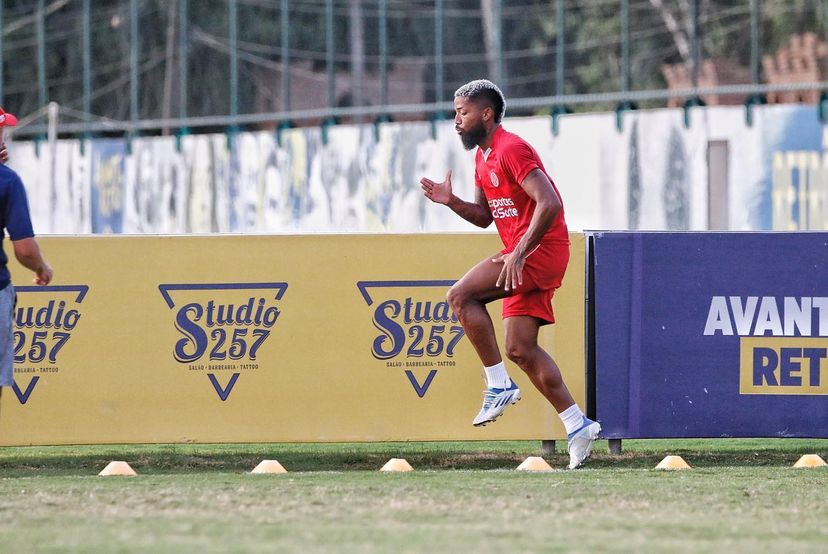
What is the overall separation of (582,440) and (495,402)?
1.88 feet

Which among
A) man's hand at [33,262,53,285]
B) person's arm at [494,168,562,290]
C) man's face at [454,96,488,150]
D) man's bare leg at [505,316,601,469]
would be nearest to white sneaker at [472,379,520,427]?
man's bare leg at [505,316,601,469]

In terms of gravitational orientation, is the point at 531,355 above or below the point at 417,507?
above

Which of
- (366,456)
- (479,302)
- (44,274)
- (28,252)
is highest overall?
(28,252)

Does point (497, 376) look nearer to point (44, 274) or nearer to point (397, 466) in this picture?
point (397, 466)

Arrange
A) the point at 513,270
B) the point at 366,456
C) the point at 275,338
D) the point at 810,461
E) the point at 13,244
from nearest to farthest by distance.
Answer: the point at 13,244 → the point at 513,270 → the point at 810,461 → the point at 275,338 → the point at 366,456

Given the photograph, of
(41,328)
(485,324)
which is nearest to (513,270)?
(485,324)

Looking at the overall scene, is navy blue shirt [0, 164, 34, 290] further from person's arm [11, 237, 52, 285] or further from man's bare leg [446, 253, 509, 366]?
man's bare leg [446, 253, 509, 366]

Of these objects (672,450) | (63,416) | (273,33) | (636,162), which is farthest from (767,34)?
(63,416)

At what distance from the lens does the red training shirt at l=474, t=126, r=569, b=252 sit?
8.78 metres

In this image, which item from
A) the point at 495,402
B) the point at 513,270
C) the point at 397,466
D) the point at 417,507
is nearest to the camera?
the point at 417,507

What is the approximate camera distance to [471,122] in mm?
9055

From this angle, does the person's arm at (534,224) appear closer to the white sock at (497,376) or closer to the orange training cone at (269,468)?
the white sock at (497,376)

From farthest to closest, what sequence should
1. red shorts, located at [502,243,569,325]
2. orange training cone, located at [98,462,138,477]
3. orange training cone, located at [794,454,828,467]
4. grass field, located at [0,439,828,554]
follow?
orange training cone, located at [794,454,828,467] → orange training cone, located at [98,462,138,477] → red shorts, located at [502,243,569,325] → grass field, located at [0,439,828,554]

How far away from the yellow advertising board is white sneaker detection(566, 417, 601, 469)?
3.29ft
